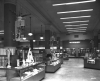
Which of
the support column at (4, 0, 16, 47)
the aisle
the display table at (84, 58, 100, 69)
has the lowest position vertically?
the aisle

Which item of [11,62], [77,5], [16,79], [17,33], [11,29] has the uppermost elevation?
[77,5]

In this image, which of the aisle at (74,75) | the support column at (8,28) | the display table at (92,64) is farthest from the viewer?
the display table at (92,64)

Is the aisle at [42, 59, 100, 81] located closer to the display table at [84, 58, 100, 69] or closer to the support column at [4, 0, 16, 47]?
the display table at [84, 58, 100, 69]

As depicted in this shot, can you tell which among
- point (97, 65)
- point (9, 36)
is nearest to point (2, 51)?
point (9, 36)

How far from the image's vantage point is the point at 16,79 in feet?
16.0

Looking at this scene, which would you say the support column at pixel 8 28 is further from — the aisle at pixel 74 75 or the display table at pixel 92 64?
the display table at pixel 92 64

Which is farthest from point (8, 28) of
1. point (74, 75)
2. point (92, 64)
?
point (92, 64)

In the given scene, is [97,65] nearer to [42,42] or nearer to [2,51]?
[2,51]

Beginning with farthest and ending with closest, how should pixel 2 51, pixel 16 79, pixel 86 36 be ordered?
pixel 86 36
pixel 2 51
pixel 16 79

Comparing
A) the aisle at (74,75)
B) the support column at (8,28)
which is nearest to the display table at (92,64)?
the aisle at (74,75)

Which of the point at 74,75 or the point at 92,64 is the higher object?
the point at 92,64

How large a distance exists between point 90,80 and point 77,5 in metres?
5.15

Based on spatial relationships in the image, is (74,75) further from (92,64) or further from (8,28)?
(8,28)

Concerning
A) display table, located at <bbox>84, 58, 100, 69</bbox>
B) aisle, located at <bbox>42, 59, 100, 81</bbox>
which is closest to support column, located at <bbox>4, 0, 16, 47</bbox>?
aisle, located at <bbox>42, 59, 100, 81</bbox>
